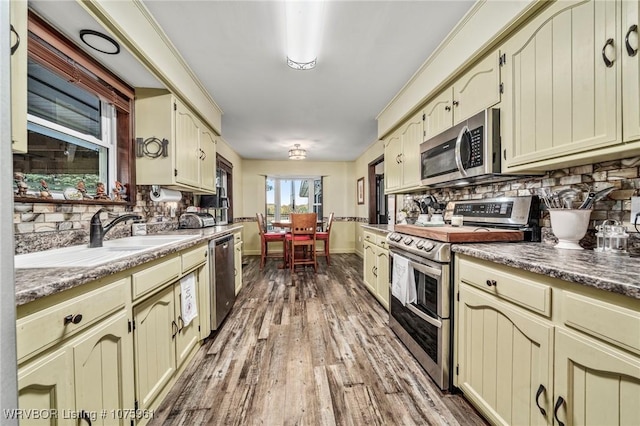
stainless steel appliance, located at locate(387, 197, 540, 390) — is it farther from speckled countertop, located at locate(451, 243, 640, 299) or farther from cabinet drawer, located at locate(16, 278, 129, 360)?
cabinet drawer, located at locate(16, 278, 129, 360)

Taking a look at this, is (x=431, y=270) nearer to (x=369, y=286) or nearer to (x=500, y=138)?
(x=500, y=138)

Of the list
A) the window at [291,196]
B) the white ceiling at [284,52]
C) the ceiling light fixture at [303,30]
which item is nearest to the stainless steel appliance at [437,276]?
the white ceiling at [284,52]

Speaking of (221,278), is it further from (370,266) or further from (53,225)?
(370,266)

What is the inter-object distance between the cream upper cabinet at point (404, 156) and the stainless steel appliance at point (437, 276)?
708 millimetres

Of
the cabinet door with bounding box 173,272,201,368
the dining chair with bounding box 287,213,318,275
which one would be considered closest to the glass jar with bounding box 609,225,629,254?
the cabinet door with bounding box 173,272,201,368

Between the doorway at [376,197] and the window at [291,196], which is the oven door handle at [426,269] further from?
the window at [291,196]

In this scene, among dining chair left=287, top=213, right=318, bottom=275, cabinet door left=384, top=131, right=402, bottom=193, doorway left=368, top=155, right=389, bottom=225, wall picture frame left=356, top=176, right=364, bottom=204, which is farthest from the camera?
wall picture frame left=356, top=176, right=364, bottom=204

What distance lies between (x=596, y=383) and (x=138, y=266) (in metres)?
1.77

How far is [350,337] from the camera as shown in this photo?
2080 mm

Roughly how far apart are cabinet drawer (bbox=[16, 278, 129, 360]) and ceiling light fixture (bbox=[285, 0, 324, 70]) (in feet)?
5.36

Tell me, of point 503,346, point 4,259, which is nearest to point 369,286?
point 503,346

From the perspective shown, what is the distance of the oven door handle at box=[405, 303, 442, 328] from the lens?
58.7 inches

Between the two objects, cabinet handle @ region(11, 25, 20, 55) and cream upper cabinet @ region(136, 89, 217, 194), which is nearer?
cabinet handle @ region(11, 25, 20, 55)

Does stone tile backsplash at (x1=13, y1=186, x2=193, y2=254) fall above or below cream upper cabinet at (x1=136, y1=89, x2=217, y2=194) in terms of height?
below
